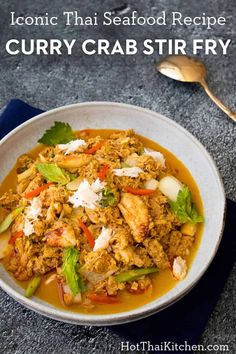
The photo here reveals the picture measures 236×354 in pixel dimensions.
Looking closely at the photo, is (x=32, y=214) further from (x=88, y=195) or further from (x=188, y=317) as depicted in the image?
(x=188, y=317)

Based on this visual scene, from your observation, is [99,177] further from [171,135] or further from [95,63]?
[95,63]

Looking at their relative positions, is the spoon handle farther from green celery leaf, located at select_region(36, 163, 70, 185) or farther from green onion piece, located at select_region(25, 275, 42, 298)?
green onion piece, located at select_region(25, 275, 42, 298)

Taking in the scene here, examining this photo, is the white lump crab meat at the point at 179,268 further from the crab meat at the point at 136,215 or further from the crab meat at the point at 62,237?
the crab meat at the point at 62,237

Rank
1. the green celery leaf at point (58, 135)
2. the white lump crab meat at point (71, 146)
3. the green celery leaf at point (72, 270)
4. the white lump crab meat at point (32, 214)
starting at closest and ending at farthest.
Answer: the green celery leaf at point (72, 270), the white lump crab meat at point (32, 214), the white lump crab meat at point (71, 146), the green celery leaf at point (58, 135)

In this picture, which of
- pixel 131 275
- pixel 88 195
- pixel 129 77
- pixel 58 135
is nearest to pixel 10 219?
pixel 88 195

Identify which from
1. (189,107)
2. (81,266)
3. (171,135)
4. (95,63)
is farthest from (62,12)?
(81,266)

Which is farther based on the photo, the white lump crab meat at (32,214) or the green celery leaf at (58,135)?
the green celery leaf at (58,135)

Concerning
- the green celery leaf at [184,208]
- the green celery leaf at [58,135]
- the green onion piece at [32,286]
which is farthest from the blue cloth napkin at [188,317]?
the green celery leaf at [58,135]
